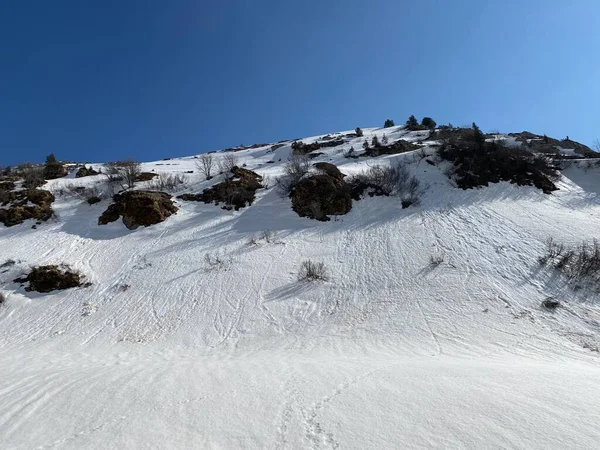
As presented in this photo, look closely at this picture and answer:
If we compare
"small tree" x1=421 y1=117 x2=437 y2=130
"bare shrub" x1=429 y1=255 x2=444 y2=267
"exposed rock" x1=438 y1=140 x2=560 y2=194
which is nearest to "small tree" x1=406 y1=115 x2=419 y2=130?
"small tree" x1=421 y1=117 x2=437 y2=130

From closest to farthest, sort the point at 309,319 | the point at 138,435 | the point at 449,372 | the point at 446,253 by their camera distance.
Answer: the point at 138,435 → the point at 449,372 → the point at 309,319 → the point at 446,253

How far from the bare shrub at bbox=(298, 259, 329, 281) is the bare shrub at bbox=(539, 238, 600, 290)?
7142 millimetres

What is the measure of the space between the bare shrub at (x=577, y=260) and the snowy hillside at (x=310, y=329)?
0.49m

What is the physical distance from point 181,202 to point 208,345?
40.0 feet

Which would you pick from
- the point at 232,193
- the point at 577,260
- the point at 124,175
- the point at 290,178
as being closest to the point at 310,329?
the point at 577,260

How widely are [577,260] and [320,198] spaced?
10.4m

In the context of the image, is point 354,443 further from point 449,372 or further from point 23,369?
point 23,369

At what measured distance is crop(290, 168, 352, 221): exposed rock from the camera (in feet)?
53.5

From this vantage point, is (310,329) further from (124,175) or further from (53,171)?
(53,171)

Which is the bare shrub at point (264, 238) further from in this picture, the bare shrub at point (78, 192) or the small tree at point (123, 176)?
the bare shrub at point (78, 192)

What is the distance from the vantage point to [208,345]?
8172mm

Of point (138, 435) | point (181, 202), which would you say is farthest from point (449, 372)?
point (181, 202)

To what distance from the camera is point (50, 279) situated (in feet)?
37.8

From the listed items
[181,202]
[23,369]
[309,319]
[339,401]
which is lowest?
[309,319]
